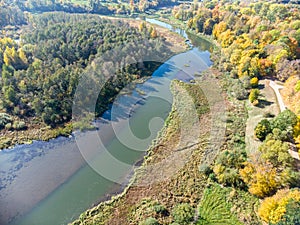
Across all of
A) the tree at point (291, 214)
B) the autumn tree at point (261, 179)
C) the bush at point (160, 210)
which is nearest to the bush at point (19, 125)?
the bush at point (160, 210)

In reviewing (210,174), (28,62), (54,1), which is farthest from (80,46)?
(54,1)

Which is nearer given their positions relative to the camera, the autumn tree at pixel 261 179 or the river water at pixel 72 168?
the autumn tree at pixel 261 179

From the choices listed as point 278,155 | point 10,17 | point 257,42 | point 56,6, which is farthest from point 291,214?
point 56,6

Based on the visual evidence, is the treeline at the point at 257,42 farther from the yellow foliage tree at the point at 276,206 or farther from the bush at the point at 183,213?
the bush at the point at 183,213

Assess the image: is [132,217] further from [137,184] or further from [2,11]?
[2,11]

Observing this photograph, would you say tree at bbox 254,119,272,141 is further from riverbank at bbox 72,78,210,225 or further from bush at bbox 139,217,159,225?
bush at bbox 139,217,159,225

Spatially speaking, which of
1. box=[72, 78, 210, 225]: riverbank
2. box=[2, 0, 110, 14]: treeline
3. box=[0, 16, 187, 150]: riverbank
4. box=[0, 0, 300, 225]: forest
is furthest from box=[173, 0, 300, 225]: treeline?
box=[2, 0, 110, 14]: treeline
